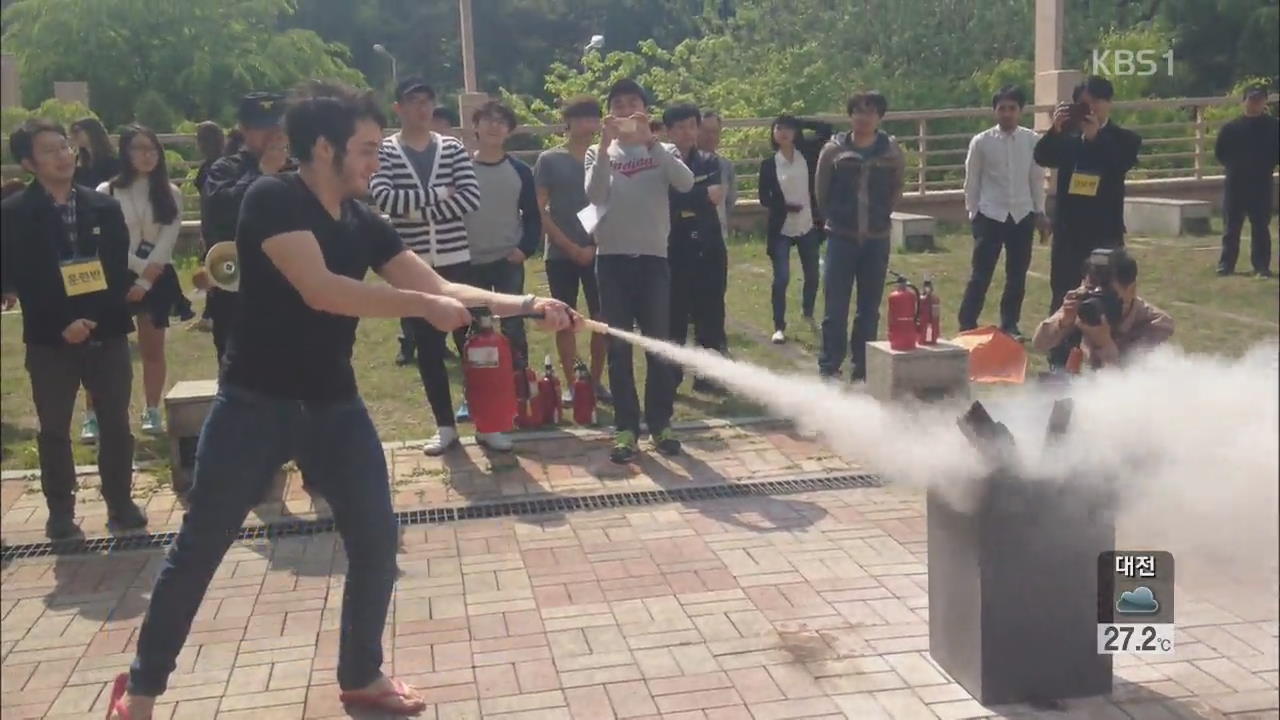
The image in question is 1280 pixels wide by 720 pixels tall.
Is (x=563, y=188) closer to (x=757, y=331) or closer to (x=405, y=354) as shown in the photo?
(x=405, y=354)

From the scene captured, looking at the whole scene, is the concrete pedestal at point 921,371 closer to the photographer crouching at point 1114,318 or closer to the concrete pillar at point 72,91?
the photographer crouching at point 1114,318

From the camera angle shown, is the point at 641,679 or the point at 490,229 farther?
the point at 490,229

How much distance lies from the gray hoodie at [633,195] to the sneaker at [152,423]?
125 inches

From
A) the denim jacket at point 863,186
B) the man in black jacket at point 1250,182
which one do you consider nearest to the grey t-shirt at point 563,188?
the denim jacket at point 863,186

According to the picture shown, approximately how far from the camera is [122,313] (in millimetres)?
5461

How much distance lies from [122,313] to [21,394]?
12.7 ft

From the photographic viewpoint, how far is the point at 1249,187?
10727 mm

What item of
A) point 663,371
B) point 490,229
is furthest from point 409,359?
point 663,371

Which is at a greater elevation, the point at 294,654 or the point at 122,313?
the point at 122,313

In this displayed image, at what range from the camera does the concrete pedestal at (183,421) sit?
20.3ft

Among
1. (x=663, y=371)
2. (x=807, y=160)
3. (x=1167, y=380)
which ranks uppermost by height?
(x=807, y=160)

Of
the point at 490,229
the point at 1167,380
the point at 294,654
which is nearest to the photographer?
the point at 1167,380

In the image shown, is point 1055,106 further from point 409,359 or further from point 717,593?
point 409,359

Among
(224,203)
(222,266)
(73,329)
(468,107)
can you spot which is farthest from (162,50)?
(468,107)
